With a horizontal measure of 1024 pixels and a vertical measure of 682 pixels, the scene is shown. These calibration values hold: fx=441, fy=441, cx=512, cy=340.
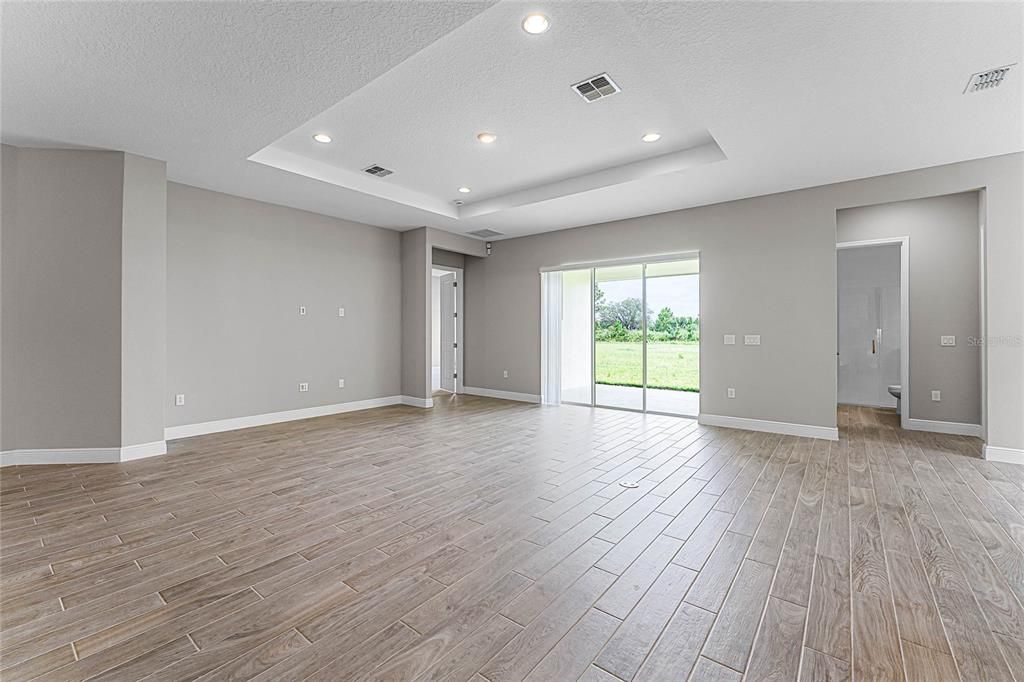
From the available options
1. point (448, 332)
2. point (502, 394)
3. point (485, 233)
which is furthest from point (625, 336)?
point (448, 332)

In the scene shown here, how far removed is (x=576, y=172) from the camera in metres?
5.09

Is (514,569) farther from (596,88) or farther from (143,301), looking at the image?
(143,301)

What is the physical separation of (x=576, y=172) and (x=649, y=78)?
6.62 ft

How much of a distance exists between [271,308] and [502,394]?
3.99m

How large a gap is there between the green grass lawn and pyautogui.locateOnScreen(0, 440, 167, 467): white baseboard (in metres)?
5.88

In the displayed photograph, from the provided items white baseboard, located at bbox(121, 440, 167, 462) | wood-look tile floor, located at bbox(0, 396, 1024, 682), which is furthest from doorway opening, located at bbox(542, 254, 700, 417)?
white baseboard, located at bbox(121, 440, 167, 462)

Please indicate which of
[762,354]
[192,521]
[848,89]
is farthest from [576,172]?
[192,521]

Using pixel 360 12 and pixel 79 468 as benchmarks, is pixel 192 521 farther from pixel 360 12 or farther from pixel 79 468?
pixel 360 12

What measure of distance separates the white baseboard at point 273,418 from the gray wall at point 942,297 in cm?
725

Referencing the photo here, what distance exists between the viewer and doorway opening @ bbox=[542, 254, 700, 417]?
6.31 m

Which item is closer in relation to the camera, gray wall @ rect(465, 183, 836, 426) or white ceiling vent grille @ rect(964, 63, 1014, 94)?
white ceiling vent grille @ rect(964, 63, 1014, 94)

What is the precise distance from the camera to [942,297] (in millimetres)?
5312

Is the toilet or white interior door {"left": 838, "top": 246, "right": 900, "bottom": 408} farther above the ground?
white interior door {"left": 838, "top": 246, "right": 900, "bottom": 408}

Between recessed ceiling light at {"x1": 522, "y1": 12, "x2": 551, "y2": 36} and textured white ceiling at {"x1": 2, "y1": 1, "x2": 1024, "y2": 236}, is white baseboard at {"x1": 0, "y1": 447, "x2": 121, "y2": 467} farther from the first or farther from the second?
recessed ceiling light at {"x1": 522, "y1": 12, "x2": 551, "y2": 36}
